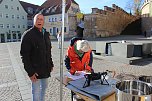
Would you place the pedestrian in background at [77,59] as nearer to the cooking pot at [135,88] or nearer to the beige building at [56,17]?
the cooking pot at [135,88]

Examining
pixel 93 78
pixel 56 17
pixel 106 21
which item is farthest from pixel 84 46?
pixel 56 17

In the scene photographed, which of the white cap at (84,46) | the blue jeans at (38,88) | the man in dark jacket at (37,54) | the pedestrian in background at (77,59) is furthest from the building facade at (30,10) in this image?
the white cap at (84,46)

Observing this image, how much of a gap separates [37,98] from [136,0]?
4512cm

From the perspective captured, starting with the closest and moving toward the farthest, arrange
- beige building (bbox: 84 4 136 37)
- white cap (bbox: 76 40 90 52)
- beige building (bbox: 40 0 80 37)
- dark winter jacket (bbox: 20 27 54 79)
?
1. dark winter jacket (bbox: 20 27 54 79)
2. white cap (bbox: 76 40 90 52)
3. beige building (bbox: 84 4 136 37)
4. beige building (bbox: 40 0 80 37)

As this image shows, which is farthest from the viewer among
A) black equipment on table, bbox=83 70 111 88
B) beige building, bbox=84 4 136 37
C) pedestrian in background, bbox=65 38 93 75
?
beige building, bbox=84 4 136 37

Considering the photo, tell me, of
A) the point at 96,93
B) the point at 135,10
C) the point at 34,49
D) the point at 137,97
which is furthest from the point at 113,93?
the point at 135,10

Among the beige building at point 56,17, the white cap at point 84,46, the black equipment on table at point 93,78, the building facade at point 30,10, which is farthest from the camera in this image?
the building facade at point 30,10

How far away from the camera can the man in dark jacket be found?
3.02 m

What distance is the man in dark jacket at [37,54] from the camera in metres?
3.02

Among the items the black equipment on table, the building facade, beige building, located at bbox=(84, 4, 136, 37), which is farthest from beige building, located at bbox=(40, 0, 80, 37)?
the black equipment on table

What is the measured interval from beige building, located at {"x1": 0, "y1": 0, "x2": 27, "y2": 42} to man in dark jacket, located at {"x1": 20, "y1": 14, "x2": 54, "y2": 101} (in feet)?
147

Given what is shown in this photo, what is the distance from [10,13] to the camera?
47438 millimetres

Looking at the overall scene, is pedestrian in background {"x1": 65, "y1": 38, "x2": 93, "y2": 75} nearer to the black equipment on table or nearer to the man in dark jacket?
the man in dark jacket

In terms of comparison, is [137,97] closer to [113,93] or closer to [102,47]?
[113,93]
